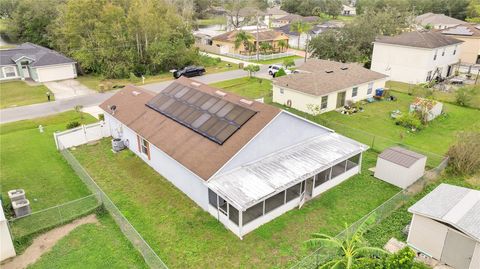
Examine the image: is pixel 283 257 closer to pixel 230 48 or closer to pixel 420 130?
pixel 420 130

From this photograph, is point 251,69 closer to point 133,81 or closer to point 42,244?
point 133,81

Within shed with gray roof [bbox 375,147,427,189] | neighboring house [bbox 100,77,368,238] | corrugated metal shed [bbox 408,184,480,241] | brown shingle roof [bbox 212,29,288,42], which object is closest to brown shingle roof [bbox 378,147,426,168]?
shed with gray roof [bbox 375,147,427,189]

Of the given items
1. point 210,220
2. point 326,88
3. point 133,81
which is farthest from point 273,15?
point 210,220

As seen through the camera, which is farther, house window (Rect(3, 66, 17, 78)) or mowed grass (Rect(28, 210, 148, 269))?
house window (Rect(3, 66, 17, 78))

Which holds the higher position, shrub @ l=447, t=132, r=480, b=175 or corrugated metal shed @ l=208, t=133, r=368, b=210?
corrugated metal shed @ l=208, t=133, r=368, b=210

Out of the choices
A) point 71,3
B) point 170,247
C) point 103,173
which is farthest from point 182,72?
point 170,247

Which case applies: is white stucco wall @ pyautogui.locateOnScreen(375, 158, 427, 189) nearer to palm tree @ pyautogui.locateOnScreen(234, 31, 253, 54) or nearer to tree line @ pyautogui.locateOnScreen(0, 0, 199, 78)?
tree line @ pyautogui.locateOnScreen(0, 0, 199, 78)
